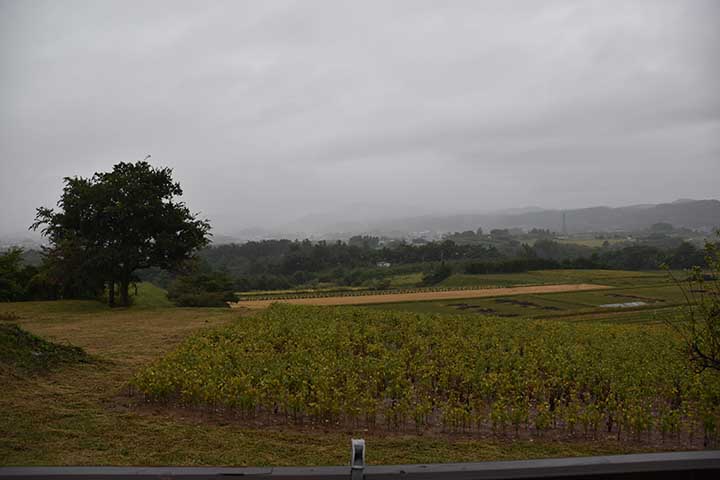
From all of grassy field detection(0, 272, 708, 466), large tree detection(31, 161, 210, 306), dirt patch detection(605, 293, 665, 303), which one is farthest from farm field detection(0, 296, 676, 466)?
dirt patch detection(605, 293, 665, 303)

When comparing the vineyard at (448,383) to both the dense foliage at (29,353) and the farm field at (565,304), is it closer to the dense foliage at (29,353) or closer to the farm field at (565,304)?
the dense foliage at (29,353)

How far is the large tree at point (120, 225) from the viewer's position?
17781 mm

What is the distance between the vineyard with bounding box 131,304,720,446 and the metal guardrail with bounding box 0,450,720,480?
2419 millimetres

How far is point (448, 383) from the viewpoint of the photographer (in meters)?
7.41

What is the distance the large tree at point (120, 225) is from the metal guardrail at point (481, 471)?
16.2 metres

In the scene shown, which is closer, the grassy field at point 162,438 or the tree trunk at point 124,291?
the grassy field at point 162,438

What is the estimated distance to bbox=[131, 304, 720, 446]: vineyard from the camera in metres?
5.70

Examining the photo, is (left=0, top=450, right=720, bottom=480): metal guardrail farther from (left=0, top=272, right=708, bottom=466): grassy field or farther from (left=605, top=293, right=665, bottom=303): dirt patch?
(left=605, top=293, right=665, bottom=303): dirt patch

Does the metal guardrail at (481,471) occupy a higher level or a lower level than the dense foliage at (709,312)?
lower

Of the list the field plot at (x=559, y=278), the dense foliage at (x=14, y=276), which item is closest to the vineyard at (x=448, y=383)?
the dense foliage at (x=14, y=276)

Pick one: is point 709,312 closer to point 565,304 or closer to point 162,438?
point 162,438

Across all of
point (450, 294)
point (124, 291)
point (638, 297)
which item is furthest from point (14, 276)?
point (638, 297)

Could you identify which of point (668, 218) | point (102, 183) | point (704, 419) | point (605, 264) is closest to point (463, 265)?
point (605, 264)

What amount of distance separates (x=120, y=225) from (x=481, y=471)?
712 inches
